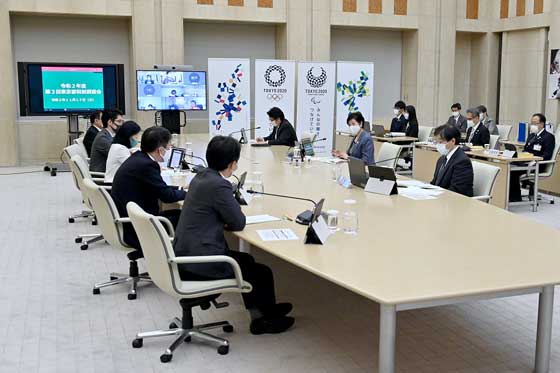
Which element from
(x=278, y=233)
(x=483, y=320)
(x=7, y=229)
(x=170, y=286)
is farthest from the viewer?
(x=7, y=229)

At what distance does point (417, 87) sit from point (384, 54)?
1.12m

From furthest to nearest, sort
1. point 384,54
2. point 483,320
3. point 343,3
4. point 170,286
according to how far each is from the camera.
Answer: point 384,54, point 343,3, point 483,320, point 170,286

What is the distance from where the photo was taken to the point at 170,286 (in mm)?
3600

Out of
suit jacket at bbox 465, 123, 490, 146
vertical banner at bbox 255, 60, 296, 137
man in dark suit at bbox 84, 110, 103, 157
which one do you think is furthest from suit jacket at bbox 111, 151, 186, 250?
vertical banner at bbox 255, 60, 296, 137

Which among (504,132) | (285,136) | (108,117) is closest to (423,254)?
(108,117)

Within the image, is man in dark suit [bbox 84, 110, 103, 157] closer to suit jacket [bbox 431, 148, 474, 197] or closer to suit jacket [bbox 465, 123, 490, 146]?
suit jacket [bbox 431, 148, 474, 197]

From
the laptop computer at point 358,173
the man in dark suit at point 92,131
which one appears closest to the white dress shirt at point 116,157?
the laptop computer at point 358,173

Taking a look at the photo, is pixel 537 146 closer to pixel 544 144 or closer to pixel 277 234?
pixel 544 144

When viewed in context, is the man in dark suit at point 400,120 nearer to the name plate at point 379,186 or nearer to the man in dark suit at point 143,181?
the name plate at point 379,186

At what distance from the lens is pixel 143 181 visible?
4.78 m

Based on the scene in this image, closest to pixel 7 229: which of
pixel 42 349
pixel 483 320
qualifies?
pixel 42 349

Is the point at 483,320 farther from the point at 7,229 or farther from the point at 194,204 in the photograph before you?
the point at 7,229

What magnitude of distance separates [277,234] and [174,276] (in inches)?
25.8

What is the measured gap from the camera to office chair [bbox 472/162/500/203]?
580 cm
